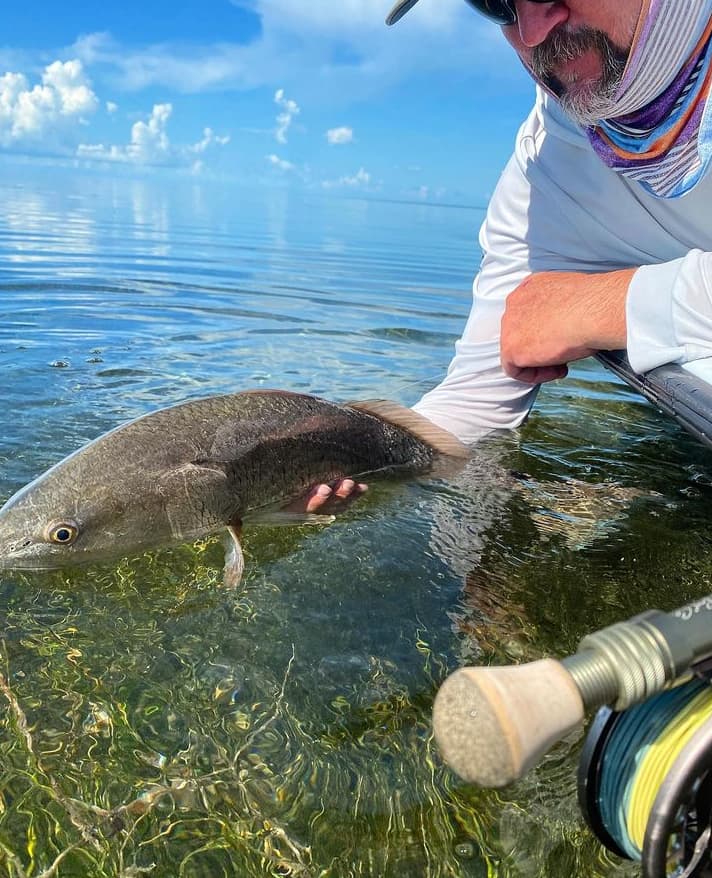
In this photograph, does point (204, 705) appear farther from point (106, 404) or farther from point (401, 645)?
point (106, 404)

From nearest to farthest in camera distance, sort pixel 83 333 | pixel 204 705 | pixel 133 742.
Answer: pixel 133 742
pixel 204 705
pixel 83 333

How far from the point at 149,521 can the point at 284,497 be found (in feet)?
2.16

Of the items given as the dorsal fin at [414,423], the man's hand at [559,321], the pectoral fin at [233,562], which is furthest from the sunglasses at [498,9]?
the pectoral fin at [233,562]

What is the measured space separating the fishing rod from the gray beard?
2571 mm

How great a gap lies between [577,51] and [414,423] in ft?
5.98

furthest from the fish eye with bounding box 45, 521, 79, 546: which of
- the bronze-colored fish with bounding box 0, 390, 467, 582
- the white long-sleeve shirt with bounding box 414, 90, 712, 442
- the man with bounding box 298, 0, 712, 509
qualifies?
the white long-sleeve shirt with bounding box 414, 90, 712, 442

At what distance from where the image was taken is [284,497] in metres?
3.36


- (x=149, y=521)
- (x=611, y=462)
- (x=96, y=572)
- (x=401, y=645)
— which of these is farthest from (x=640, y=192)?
(x=96, y=572)

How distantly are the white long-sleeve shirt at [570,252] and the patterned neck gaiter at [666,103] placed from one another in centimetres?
27

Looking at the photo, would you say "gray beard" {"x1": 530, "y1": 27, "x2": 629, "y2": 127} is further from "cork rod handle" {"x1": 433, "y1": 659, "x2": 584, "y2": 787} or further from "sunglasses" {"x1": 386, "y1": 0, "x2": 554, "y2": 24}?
"cork rod handle" {"x1": 433, "y1": 659, "x2": 584, "y2": 787}

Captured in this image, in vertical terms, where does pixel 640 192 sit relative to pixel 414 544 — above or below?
above

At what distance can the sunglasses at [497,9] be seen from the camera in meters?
3.17

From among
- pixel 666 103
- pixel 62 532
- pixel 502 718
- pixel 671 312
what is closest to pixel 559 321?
pixel 671 312

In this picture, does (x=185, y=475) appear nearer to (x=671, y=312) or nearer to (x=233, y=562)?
(x=233, y=562)
